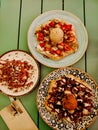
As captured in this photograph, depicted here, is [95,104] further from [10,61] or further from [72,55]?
[10,61]

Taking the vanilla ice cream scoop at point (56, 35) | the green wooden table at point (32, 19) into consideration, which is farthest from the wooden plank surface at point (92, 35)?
the vanilla ice cream scoop at point (56, 35)

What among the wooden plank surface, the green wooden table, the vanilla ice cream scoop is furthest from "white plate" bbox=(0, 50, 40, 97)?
the wooden plank surface

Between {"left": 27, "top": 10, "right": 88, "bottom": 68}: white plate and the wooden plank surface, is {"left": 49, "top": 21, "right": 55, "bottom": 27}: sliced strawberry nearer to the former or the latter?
{"left": 27, "top": 10, "right": 88, "bottom": 68}: white plate

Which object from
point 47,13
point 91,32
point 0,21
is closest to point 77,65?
point 91,32

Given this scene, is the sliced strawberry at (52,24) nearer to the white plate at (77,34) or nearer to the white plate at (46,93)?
the white plate at (77,34)

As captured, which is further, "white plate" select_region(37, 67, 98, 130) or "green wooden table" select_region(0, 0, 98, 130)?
"green wooden table" select_region(0, 0, 98, 130)

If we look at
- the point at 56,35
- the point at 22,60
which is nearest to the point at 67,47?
the point at 56,35

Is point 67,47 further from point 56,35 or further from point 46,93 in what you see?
point 46,93
